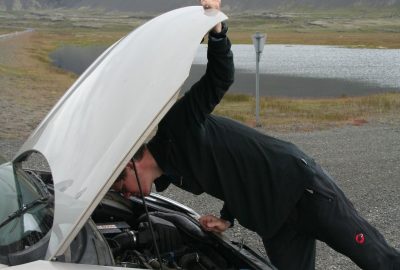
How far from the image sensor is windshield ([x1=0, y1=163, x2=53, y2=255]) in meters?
2.48

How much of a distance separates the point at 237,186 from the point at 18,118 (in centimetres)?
1275

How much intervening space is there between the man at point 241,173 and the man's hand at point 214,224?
0.44 meters

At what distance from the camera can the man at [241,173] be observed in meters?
2.87

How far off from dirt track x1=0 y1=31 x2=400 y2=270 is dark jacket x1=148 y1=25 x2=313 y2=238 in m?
2.71

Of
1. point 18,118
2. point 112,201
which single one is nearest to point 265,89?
point 18,118

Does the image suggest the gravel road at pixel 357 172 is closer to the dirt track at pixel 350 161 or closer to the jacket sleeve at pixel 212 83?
the dirt track at pixel 350 161

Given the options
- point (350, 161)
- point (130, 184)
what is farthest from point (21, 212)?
point (350, 161)

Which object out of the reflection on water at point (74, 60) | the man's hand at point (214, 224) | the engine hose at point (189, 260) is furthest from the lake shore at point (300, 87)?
the engine hose at point (189, 260)

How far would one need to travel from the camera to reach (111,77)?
→ 2580 mm

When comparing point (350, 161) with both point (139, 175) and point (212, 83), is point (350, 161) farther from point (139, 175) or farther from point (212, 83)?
point (139, 175)

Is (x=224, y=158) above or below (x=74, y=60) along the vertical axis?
above

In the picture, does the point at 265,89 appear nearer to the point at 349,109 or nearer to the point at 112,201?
the point at 349,109

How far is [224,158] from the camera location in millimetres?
2908

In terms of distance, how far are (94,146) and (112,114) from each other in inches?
6.6
